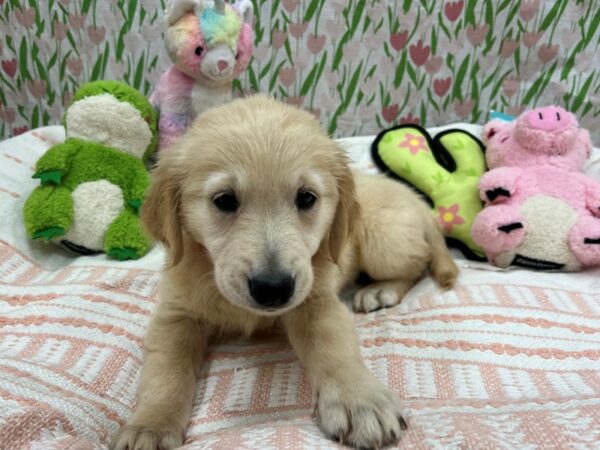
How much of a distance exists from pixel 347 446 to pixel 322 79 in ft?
8.06

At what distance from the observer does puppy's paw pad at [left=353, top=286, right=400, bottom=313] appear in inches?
76.8

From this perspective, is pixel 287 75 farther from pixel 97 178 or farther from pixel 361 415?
pixel 361 415

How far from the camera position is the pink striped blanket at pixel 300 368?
42.0 inches

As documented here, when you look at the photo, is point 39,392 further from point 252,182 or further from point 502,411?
point 502,411

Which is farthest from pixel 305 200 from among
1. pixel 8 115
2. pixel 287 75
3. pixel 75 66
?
pixel 8 115

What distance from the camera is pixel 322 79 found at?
3145 mm

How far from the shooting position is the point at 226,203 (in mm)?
1345

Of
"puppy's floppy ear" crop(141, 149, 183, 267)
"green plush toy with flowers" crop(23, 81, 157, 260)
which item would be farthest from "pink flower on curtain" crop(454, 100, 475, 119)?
"puppy's floppy ear" crop(141, 149, 183, 267)

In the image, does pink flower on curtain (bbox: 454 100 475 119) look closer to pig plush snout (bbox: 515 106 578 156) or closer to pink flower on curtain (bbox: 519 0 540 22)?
pink flower on curtain (bbox: 519 0 540 22)

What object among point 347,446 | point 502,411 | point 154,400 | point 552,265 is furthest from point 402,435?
point 552,265

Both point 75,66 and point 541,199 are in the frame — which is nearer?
point 541,199

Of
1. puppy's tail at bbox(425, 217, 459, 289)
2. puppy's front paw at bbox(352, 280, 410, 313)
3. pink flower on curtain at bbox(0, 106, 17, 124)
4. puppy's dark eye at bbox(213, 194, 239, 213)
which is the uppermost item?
puppy's dark eye at bbox(213, 194, 239, 213)

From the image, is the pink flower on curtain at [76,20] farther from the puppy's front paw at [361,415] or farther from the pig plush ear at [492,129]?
the puppy's front paw at [361,415]

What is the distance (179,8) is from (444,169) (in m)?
1.46
